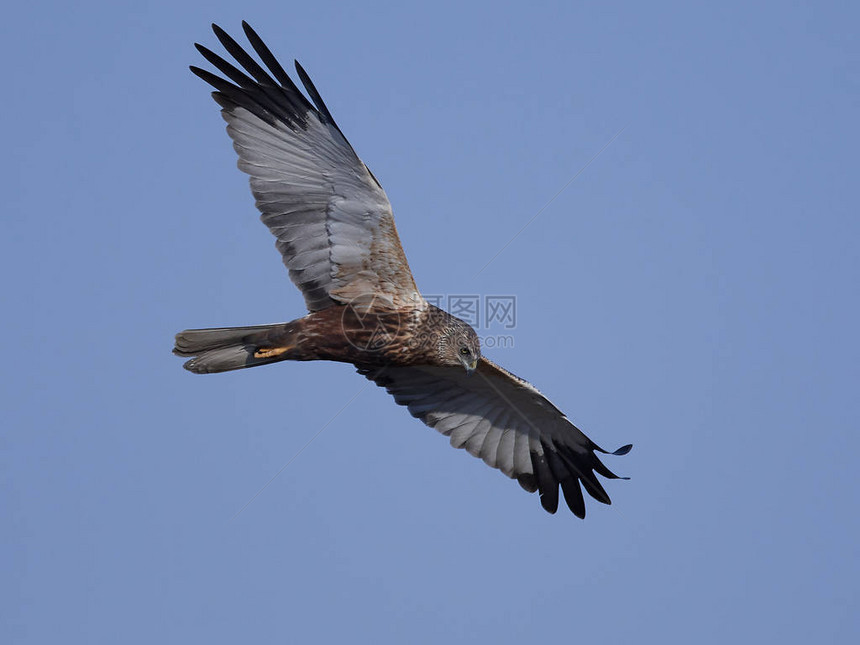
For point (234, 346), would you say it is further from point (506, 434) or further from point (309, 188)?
point (506, 434)

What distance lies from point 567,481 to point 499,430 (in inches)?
38.3

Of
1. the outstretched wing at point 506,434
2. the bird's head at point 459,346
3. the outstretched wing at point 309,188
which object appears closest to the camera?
the outstretched wing at point 309,188

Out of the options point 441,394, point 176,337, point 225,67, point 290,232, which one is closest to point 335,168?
point 290,232

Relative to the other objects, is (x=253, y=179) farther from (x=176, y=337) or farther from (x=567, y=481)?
(x=567, y=481)

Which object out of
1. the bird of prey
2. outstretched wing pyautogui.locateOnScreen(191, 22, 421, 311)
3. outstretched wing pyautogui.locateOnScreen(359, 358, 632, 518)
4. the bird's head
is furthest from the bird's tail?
outstretched wing pyautogui.locateOnScreen(359, 358, 632, 518)

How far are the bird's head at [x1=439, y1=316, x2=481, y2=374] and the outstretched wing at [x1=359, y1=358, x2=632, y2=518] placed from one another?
1.65 m

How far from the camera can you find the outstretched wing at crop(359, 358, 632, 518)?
10984 millimetres

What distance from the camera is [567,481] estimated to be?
36.5 ft

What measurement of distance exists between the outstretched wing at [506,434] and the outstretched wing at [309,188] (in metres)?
1.87

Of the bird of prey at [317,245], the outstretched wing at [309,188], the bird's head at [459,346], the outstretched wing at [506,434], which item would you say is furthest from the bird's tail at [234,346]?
the outstretched wing at [506,434]

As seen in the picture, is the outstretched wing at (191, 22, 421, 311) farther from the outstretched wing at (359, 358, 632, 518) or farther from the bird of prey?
the outstretched wing at (359, 358, 632, 518)

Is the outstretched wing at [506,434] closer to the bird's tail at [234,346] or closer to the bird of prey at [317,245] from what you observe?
the bird of prey at [317,245]

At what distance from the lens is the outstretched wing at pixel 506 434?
36.0 ft

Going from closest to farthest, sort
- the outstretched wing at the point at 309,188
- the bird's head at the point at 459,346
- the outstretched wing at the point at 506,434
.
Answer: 1. the outstretched wing at the point at 309,188
2. the bird's head at the point at 459,346
3. the outstretched wing at the point at 506,434
